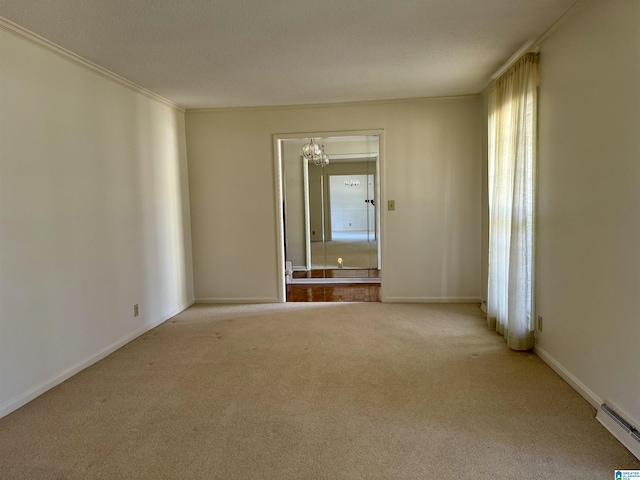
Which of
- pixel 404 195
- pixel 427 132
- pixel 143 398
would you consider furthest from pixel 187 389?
pixel 427 132

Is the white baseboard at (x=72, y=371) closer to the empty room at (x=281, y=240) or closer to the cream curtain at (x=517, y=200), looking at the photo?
the empty room at (x=281, y=240)

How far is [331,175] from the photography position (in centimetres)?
674

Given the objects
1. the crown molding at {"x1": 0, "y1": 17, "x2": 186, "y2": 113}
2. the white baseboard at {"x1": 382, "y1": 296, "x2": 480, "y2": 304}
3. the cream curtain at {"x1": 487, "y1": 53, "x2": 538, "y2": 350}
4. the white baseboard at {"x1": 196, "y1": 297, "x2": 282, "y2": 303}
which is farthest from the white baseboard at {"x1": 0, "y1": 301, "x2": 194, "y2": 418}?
the cream curtain at {"x1": 487, "y1": 53, "x2": 538, "y2": 350}

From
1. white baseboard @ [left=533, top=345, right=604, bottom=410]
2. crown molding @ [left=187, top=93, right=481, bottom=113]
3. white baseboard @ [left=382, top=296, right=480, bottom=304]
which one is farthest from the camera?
white baseboard @ [left=382, top=296, right=480, bottom=304]

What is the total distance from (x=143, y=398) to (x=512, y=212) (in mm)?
2949

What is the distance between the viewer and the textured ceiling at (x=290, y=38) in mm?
2451

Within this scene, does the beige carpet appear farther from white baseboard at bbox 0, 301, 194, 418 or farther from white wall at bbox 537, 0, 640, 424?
white wall at bbox 537, 0, 640, 424

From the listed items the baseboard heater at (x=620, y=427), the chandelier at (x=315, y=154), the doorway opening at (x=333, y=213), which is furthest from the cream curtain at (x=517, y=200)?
the chandelier at (x=315, y=154)

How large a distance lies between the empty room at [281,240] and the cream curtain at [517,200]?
0.07 feet

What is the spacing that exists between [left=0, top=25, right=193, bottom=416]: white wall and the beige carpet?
0.28m

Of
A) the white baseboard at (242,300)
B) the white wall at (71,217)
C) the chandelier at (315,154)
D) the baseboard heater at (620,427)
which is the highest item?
the chandelier at (315,154)

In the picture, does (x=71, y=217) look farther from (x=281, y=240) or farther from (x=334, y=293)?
(x=334, y=293)

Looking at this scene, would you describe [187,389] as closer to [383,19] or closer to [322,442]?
[322,442]

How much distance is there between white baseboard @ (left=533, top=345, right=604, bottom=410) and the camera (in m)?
2.41
